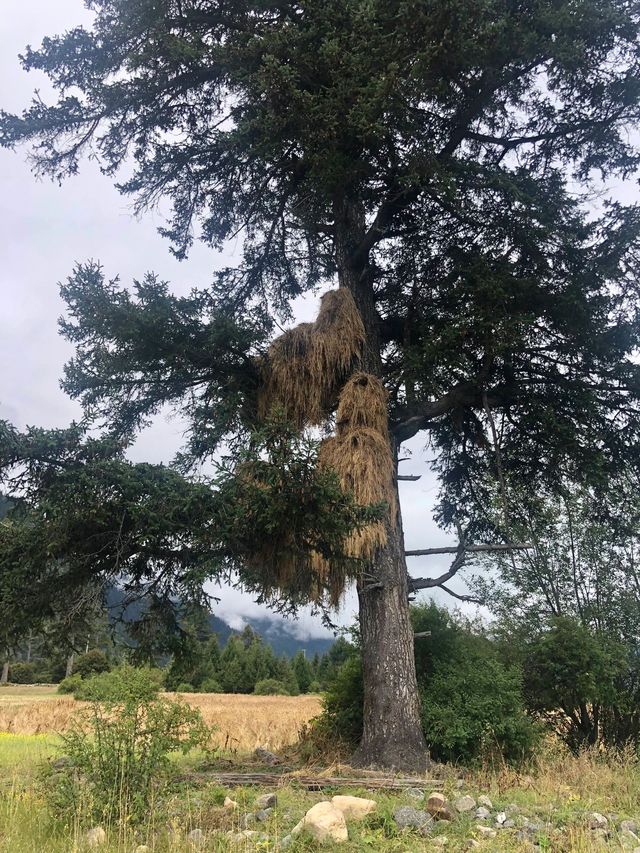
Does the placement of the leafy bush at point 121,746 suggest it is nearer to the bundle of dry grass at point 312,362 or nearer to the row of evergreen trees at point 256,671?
the bundle of dry grass at point 312,362

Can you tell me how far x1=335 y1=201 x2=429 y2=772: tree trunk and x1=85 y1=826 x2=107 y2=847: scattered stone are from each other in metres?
3.98

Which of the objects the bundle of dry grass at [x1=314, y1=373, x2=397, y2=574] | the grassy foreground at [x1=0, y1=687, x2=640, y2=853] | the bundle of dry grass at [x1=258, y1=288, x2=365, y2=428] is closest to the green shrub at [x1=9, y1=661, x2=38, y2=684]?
the grassy foreground at [x1=0, y1=687, x2=640, y2=853]

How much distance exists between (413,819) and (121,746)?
2243 millimetres

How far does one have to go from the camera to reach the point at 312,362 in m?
8.48

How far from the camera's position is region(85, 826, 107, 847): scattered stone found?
3.75 meters

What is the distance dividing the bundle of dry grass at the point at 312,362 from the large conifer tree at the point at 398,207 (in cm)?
34

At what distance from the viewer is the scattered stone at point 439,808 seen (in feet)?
15.1

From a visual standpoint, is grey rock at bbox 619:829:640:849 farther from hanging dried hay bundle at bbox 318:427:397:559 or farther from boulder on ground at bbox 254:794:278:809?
hanging dried hay bundle at bbox 318:427:397:559

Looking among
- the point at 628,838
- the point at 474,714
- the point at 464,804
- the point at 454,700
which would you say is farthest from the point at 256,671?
the point at 628,838

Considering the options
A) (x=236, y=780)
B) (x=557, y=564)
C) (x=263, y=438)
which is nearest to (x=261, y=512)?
(x=263, y=438)

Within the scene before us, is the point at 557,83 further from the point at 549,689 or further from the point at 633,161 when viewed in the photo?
the point at 549,689

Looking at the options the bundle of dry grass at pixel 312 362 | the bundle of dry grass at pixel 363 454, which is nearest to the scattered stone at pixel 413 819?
the bundle of dry grass at pixel 363 454

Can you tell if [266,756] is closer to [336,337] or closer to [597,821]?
[597,821]

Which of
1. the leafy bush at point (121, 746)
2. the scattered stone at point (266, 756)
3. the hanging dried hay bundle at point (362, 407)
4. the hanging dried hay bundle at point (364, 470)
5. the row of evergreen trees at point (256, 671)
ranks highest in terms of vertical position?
the hanging dried hay bundle at point (362, 407)
